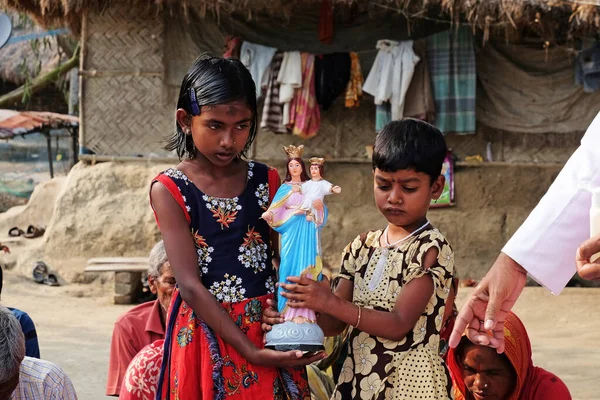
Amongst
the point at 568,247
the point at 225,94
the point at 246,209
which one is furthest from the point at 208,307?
the point at 568,247

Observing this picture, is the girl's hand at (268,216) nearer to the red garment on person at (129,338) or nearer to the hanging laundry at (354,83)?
the red garment on person at (129,338)

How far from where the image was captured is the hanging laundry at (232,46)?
9703 millimetres

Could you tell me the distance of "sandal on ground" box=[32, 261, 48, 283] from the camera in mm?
9828

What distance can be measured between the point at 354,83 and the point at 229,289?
Answer: 7.08m

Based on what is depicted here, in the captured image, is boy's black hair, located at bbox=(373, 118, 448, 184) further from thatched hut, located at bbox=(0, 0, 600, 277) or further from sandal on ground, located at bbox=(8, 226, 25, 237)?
sandal on ground, located at bbox=(8, 226, 25, 237)

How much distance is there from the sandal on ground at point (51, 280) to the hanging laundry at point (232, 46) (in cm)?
315

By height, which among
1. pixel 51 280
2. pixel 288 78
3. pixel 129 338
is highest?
pixel 288 78

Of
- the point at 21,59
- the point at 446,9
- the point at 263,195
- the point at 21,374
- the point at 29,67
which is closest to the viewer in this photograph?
the point at 263,195

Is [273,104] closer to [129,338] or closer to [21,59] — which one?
[129,338]

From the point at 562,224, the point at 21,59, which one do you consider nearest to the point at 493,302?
the point at 562,224

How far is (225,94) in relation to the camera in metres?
2.58

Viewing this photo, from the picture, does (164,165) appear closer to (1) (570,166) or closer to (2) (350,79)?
(2) (350,79)

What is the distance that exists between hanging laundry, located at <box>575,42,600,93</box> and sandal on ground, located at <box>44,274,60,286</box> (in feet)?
20.4

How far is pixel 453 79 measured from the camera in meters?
9.66
